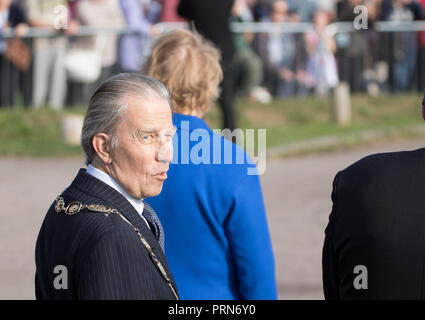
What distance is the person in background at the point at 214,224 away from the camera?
3928 mm

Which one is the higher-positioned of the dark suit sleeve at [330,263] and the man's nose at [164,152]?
the man's nose at [164,152]

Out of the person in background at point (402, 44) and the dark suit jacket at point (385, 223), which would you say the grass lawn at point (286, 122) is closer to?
the person in background at point (402, 44)

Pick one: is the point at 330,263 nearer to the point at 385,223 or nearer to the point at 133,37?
the point at 385,223

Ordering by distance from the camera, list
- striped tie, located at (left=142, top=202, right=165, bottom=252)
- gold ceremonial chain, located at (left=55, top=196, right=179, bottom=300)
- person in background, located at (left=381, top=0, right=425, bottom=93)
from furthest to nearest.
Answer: person in background, located at (left=381, top=0, right=425, bottom=93), striped tie, located at (left=142, top=202, right=165, bottom=252), gold ceremonial chain, located at (left=55, top=196, right=179, bottom=300)

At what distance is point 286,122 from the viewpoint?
15031 millimetres

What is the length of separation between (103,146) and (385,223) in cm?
86

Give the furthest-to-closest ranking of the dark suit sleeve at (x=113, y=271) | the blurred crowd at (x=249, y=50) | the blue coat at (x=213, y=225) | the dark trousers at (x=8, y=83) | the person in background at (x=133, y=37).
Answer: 1. the dark trousers at (x=8, y=83)
2. the blurred crowd at (x=249, y=50)
3. the person in background at (x=133, y=37)
4. the blue coat at (x=213, y=225)
5. the dark suit sleeve at (x=113, y=271)

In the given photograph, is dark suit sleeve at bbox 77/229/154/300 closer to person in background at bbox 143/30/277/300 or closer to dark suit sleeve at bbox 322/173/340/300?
dark suit sleeve at bbox 322/173/340/300

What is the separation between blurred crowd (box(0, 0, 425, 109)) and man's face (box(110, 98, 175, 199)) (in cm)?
1060

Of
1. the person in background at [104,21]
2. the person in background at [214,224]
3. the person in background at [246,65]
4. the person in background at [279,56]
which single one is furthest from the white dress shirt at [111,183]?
the person in background at [279,56]

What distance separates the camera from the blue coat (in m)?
3.93

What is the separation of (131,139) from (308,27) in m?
13.1

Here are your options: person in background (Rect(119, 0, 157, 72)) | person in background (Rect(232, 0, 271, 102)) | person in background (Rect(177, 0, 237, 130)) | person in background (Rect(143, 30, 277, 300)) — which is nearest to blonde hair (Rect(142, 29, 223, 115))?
person in background (Rect(143, 30, 277, 300))

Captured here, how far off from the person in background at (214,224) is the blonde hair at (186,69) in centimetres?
19
